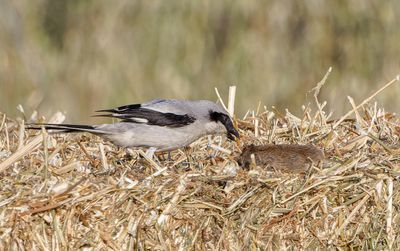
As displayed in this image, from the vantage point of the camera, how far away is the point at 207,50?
384 inches

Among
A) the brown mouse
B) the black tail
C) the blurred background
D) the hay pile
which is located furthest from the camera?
the blurred background

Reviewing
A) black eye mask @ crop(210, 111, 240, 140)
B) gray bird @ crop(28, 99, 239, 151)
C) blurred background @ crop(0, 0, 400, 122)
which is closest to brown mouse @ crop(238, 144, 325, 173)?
black eye mask @ crop(210, 111, 240, 140)

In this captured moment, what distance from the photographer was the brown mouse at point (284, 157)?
16.1 feet

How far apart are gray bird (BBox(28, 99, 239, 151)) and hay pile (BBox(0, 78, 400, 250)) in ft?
2.13

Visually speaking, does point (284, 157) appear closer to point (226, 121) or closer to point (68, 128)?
point (226, 121)

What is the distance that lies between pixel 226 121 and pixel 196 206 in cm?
126

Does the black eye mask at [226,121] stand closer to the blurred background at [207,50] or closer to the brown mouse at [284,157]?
the brown mouse at [284,157]

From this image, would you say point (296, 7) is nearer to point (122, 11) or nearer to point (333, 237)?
point (122, 11)

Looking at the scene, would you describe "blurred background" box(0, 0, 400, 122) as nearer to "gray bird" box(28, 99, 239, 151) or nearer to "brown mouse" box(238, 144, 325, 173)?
"gray bird" box(28, 99, 239, 151)

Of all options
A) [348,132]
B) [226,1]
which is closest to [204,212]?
[348,132]

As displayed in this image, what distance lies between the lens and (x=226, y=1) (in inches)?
376

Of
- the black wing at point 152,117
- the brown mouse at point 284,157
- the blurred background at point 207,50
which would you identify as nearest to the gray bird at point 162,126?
the black wing at point 152,117

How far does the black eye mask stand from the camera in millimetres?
5586

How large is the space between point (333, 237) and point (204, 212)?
0.59 m
